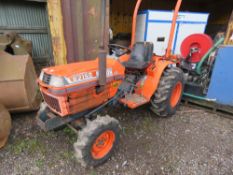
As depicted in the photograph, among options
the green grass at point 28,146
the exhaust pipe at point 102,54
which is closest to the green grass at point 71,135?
the green grass at point 28,146

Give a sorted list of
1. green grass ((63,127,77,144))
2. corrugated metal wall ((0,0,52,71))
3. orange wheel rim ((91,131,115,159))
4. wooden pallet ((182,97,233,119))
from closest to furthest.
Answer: orange wheel rim ((91,131,115,159)) < green grass ((63,127,77,144)) < wooden pallet ((182,97,233,119)) < corrugated metal wall ((0,0,52,71))

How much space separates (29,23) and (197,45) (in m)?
3.88

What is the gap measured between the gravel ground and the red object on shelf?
3.64 feet

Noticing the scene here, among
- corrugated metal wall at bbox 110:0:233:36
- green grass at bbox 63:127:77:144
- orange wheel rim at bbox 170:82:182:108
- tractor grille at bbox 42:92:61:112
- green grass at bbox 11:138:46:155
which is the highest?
corrugated metal wall at bbox 110:0:233:36

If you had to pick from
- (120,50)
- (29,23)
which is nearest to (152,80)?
(120,50)

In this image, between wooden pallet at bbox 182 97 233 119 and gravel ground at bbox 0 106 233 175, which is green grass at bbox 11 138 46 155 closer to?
gravel ground at bbox 0 106 233 175

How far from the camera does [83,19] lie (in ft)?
10.3

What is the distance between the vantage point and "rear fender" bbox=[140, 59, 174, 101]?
2293mm

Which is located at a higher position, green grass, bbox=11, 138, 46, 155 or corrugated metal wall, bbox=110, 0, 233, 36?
corrugated metal wall, bbox=110, 0, 233, 36

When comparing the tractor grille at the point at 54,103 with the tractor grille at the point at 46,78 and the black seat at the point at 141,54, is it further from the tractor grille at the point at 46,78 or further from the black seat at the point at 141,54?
the black seat at the point at 141,54

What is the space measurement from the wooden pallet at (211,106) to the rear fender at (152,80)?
1.01 metres

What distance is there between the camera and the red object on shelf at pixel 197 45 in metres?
2.89

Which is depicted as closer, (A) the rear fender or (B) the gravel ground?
(B) the gravel ground

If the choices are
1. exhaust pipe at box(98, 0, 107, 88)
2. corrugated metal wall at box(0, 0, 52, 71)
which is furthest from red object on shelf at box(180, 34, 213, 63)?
corrugated metal wall at box(0, 0, 52, 71)
